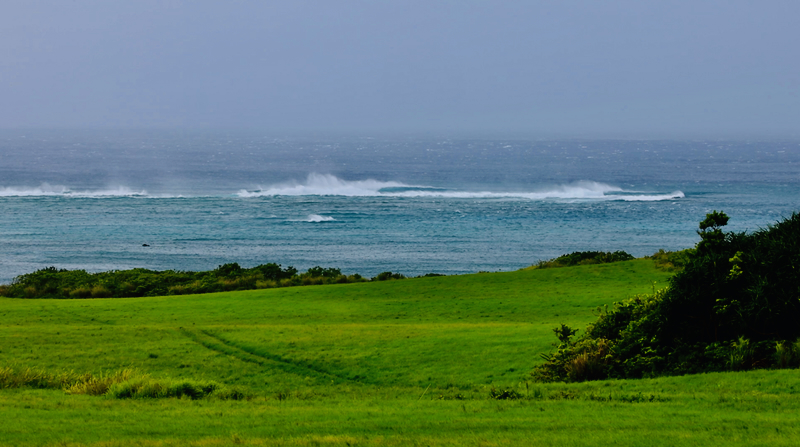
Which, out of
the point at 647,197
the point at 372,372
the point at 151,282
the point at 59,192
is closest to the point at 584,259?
the point at 372,372

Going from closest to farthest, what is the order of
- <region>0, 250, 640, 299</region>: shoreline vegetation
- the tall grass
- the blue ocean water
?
the tall grass, <region>0, 250, 640, 299</region>: shoreline vegetation, the blue ocean water

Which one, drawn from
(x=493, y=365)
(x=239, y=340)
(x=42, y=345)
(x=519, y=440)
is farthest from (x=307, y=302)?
(x=519, y=440)

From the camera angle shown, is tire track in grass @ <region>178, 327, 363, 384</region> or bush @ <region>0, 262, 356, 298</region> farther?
bush @ <region>0, 262, 356, 298</region>

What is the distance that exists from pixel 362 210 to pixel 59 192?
149 ft

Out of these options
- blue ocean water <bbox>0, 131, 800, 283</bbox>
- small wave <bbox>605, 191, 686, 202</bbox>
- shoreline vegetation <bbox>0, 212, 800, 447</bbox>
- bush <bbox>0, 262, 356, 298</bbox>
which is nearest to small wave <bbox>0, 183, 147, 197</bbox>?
blue ocean water <bbox>0, 131, 800, 283</bbox>

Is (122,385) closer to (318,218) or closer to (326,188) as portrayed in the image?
(318,218)

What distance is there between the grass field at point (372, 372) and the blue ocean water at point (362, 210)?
9.58m

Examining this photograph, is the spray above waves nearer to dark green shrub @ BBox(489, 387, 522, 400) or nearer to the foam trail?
the foam trail

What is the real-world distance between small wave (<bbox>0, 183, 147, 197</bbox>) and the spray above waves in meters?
16.3

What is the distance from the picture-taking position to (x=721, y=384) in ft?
37.4

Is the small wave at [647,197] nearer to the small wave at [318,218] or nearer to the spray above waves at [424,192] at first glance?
the spray above waves at [424,192]

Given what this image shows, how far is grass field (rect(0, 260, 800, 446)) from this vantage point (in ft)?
28.1

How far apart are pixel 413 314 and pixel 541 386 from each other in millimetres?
11823

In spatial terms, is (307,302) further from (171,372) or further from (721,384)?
(721,384)
